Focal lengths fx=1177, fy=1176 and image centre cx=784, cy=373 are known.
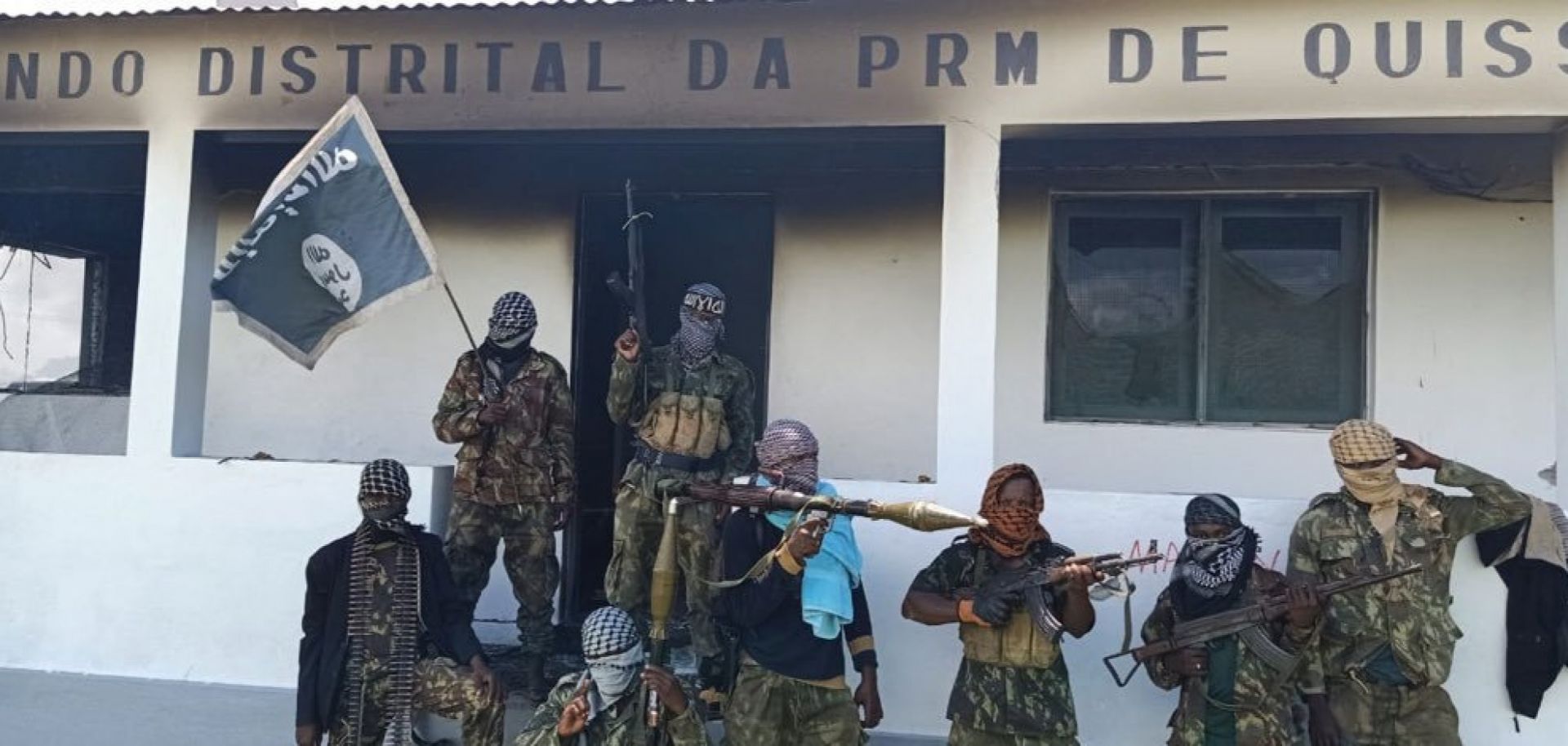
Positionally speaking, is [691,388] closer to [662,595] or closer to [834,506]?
[662,595]

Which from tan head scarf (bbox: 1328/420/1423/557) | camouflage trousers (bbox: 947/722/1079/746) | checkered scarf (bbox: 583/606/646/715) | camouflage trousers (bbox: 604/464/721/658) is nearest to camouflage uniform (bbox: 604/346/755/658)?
camouflage trousers (bbox: 604/464/721/658)

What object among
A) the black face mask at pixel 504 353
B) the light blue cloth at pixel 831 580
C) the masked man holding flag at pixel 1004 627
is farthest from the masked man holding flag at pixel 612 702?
the black face mask at pixel 504 353

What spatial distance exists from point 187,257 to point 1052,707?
431 centimetres

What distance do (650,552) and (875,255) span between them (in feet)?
7.95

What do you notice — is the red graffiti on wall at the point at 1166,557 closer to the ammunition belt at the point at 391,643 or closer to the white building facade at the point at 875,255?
the white building facade at the point at 875,255

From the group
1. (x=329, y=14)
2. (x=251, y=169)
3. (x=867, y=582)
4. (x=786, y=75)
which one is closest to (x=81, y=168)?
(x=251, y=169)

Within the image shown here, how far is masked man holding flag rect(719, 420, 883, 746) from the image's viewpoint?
3.75 meters

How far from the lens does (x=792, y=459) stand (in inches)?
152

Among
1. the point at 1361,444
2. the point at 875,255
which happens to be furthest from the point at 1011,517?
the point at 875,255

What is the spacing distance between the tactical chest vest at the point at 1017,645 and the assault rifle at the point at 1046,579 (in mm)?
68

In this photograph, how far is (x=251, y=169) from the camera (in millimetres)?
6652

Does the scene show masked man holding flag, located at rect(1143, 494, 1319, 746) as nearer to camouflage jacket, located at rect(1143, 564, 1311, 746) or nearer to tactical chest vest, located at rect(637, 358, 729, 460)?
camouflage jacket, located at rect(1143, 564, 1311, 746)

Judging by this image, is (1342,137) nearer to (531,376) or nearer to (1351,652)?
(1351,652)

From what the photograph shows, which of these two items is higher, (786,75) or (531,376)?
(786,75)
